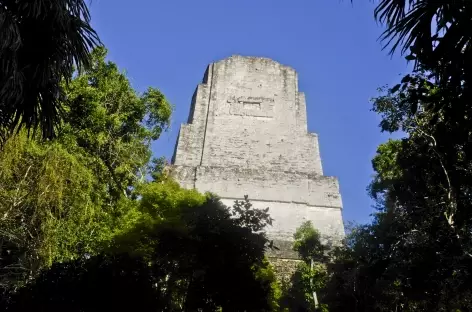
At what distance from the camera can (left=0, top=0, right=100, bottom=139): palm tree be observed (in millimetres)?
3814

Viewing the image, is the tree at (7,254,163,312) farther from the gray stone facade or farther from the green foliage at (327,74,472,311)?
the gray stone facade

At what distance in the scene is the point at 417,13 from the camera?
157 inches

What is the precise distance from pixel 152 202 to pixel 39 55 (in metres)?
9.83

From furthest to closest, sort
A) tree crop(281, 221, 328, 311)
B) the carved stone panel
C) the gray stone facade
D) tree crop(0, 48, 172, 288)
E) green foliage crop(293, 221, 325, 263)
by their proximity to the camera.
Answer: the carved stone panel < the gray stone facade < green foliage crop(293, 221, 325, 263) < tree crop(281, 221, 328, 311) < tree crop(0, 48, 172, 288)

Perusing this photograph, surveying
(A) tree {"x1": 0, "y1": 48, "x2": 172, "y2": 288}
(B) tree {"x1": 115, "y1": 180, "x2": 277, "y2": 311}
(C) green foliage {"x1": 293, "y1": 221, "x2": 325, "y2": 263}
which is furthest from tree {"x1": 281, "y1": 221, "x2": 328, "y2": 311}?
(B) tree {"x1": 115, "y1": 180, "x2": 277, "y2": 311}

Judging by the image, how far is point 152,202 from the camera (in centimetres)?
1380

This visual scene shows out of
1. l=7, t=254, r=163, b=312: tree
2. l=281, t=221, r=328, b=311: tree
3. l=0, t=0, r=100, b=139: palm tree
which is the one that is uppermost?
l=281, t=221, r=328, b=311: tree

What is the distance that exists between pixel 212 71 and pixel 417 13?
68.0ft

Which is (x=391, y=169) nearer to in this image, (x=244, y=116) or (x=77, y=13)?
(x=244, y=116)

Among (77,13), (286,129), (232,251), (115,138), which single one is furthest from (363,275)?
(286,129)

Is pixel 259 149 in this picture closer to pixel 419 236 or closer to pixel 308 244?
pixel 308 244

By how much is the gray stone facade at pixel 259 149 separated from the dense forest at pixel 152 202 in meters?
5.30

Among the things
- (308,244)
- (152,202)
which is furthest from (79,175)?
(308,244)

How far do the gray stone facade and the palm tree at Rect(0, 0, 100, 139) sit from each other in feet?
49.2
